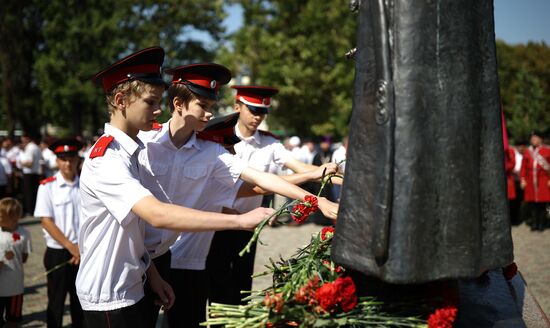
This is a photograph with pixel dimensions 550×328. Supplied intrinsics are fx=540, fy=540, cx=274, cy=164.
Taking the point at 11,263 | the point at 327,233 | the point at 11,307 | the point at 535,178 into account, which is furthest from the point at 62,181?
the point at 535,178

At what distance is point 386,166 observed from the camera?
2061 mm

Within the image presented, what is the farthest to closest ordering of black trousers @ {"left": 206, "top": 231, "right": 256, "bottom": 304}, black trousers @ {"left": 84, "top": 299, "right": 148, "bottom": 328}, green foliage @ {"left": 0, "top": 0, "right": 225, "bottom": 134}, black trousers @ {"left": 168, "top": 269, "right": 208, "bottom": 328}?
green foliage @ {"left": 0, "top": 0, "right": 225, "bottom": 134} < black trousers @ {"left": 206, "top": 231, "right": 256, "bottom": 304} < black trousers @ {"left": 168, "top": 269, "right": 208, "bottom": 328} < black trousers @ {"left": 84, "top": 299, "right": 148, "bottom": 328}

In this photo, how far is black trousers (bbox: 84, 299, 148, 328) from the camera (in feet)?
9.11

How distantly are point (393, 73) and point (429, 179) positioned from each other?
44 cm

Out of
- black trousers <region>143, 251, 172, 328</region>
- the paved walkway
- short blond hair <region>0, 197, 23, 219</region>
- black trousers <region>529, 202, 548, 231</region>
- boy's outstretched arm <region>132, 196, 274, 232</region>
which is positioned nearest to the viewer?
boy's outstretched arm <region>132, 196, 274, 232</region>

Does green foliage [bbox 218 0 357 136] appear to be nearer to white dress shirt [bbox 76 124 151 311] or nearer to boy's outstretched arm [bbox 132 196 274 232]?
white dress shirt [bbox 76 124 151 311]

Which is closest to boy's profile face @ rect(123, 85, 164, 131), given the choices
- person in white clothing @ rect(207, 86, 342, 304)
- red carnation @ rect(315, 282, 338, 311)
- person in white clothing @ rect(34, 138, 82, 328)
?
red carnation @ rect(315, 282, 338, 311)

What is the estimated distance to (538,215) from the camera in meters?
13.7

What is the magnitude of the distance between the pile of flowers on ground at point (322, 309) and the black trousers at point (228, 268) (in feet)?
9.21

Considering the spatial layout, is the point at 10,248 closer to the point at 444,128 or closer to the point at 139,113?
the point at 139,113

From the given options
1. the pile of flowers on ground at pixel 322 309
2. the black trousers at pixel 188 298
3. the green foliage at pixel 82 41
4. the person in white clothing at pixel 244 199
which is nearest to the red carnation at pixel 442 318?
the pile of flowers on ground at pixel 322 309

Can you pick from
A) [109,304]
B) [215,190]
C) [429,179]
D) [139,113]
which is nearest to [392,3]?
[429,179]

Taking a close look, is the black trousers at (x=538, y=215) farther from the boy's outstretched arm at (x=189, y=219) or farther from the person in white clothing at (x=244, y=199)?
the boy's outstretched arm at (x=189, y=219)

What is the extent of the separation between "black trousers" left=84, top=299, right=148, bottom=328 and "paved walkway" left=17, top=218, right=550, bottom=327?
7.44 ft
